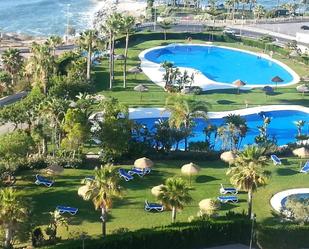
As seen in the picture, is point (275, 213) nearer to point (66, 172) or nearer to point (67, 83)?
point (66, 172)

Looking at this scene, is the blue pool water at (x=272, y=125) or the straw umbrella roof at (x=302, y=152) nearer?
the straw umbrella roof at (x=302, y=152)

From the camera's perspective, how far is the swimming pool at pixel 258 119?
5783cm

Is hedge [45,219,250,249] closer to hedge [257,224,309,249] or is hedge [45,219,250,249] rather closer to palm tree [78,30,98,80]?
hedge [257,224,309,249]

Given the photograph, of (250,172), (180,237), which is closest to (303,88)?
(250,172)

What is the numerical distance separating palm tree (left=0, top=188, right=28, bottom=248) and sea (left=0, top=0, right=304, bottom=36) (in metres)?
93.1

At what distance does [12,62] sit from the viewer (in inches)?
2613

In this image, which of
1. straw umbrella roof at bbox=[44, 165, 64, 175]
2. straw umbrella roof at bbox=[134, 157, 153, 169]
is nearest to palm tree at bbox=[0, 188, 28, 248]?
straw umbrella roof at bbox=[44, 165, 64, 175]

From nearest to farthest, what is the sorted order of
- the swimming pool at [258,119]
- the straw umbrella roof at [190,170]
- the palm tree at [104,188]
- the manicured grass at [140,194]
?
the palm tree at [104,188], the manicured grass at [140,194], the straw umbrella roof at [190,170], the swimming pool at [258,119]

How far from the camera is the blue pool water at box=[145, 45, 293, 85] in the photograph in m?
78.8

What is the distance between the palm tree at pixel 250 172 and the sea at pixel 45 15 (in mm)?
91357

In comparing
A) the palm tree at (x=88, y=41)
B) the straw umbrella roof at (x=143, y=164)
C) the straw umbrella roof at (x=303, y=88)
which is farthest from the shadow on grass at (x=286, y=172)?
the palm tree at (x=88, y=41)

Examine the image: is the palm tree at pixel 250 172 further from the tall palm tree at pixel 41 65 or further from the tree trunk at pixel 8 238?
the tall palm tree at pixel 41 65

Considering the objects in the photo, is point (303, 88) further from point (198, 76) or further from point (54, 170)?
point (54, 170)

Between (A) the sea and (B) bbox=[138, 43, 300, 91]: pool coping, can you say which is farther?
(A) the sea
